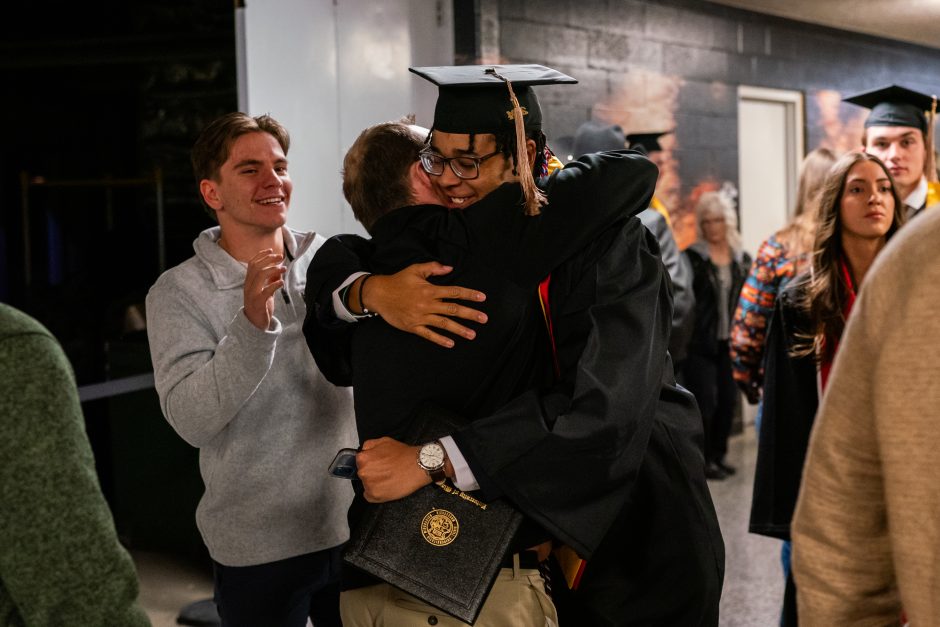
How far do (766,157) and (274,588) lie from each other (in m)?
6.08

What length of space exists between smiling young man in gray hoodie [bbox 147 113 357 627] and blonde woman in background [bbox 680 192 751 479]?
3.74 meters

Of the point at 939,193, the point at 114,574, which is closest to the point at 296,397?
the point at 114,574

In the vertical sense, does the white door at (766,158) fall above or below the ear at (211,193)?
above

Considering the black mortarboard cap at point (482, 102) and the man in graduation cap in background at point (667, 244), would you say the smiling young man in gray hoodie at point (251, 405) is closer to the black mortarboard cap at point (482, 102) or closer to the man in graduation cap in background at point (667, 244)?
the black mortarboard cap at point (482, 102)

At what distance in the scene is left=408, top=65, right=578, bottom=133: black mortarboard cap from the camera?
1.65 m

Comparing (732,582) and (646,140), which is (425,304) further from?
(646,140)

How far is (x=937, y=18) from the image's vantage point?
25.2 feet

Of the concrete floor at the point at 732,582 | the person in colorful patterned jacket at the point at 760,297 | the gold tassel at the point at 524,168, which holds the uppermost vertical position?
the gold tassel at the point at 524,168

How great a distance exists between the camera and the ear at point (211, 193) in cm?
220

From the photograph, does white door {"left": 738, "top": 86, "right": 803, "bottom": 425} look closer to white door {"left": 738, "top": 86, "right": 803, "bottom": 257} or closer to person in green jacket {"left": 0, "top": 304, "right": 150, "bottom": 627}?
white door {"left": 738, "top": 86, "right": 803, "bottom": 257}

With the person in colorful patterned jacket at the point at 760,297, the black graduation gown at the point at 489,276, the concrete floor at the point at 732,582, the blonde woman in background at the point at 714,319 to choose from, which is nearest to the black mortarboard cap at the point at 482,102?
the black graduation gown at the point at 489,276

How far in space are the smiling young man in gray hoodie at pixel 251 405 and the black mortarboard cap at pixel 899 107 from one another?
8.79 ft

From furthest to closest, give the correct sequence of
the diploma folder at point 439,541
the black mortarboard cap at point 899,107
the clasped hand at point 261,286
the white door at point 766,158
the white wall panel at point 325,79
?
the white door at point 766,158, the black mortarboard cap at point 899,107, the white wall panel at point 325,79, the clasped hand at point 261,286, the diploma folder at point 439,541

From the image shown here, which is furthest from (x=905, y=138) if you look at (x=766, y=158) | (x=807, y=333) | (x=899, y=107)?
(x=766, y=158)
